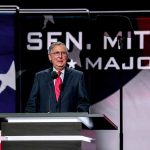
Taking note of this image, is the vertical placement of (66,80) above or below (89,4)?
below

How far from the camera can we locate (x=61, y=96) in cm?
330

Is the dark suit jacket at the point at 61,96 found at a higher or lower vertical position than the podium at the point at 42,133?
higher

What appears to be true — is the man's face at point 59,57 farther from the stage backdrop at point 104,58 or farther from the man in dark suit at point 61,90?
the stage backdrop at point 104,58

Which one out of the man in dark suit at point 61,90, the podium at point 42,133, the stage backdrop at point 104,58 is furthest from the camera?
the stage backdrop at point 104,58

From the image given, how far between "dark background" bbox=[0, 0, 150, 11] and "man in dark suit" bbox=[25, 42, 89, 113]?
176 cm

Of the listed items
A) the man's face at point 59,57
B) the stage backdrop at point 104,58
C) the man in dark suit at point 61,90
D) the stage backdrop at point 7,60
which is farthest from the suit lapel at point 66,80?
the stage backdrop at point 7,60

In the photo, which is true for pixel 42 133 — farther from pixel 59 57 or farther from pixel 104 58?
pixel 104 58

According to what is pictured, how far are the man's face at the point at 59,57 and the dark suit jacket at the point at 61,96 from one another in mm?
146

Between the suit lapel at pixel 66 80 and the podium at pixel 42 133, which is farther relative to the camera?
the suit lapel at pixel 66 80

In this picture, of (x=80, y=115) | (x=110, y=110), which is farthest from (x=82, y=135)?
(x=110, y=110)

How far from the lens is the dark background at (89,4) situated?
5121 millimetres

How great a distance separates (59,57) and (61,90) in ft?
0.89

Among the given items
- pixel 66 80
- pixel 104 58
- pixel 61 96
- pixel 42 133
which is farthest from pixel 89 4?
pixel 42 133

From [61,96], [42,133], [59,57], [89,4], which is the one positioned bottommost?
[42,133]
